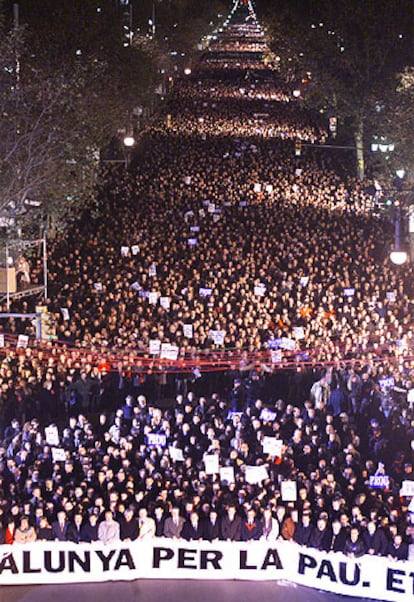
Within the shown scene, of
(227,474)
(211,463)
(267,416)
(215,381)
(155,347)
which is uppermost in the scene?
(155,347)

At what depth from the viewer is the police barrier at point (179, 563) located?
43.6 ft

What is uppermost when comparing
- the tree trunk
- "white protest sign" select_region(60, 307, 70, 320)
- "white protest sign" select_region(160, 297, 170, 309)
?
the tree trunk

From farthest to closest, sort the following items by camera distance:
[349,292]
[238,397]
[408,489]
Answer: [349,292]
[238,397]
[408,489]

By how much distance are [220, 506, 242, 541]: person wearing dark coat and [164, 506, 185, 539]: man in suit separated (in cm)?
57

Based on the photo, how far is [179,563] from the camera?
13.7 meters

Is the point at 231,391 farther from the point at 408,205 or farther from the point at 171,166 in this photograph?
the point at 171,166

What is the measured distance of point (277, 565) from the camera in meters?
13.6

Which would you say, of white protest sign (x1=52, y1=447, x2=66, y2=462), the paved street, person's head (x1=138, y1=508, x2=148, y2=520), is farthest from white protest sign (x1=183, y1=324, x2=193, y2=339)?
the paved street

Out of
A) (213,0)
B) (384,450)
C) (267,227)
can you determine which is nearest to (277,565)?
(384,450)

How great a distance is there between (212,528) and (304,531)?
49.9 inches

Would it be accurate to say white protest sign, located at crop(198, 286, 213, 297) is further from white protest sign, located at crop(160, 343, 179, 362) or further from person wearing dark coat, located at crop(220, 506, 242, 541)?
person wearing dark coat, located at crop(220, 506, 242, 541)

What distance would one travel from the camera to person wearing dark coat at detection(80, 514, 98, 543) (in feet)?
44.8

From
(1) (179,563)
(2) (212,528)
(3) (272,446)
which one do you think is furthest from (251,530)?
(3) (272,446)

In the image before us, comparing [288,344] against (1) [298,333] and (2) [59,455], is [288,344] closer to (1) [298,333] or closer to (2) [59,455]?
(1) [298,333]
